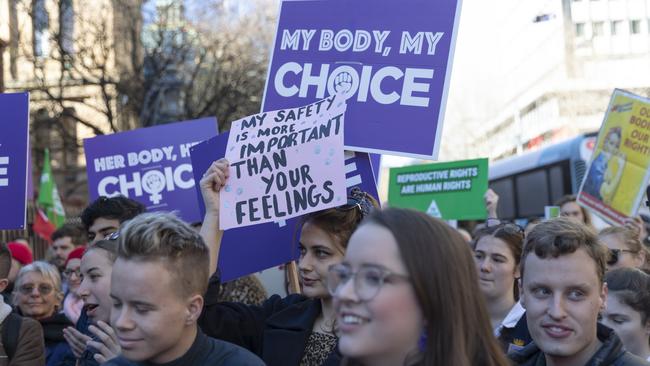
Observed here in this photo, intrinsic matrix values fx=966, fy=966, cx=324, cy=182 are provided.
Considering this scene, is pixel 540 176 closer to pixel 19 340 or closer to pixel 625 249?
pixel 625 249

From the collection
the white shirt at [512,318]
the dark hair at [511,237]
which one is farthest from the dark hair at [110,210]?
the white shirt at [512,318]

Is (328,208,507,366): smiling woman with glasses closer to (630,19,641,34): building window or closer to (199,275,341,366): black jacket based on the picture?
(199,275,341,366): black jacket

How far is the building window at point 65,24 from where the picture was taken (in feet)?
83.8

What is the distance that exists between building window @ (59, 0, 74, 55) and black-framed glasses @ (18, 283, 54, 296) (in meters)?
19.8

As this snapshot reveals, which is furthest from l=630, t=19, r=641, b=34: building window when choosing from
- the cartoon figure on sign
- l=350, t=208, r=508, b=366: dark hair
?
l=350, t=208, r=508, b=366: dark hair

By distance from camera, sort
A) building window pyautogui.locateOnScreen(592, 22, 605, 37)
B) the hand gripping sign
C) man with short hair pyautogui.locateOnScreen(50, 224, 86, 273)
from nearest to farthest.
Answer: the hand gripping sign < man with short hair pyautogui.locateOnScreen(50, 224, 86, 273) < building window pyautogui.locateOnScreen(592, 22, 605, 37)

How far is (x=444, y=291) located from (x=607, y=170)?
23.1ft

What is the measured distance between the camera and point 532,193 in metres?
20.6

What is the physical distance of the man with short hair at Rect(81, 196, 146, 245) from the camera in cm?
562

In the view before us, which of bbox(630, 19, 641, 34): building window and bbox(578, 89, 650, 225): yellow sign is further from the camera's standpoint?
bbox(630, 19, 641, 34): building window

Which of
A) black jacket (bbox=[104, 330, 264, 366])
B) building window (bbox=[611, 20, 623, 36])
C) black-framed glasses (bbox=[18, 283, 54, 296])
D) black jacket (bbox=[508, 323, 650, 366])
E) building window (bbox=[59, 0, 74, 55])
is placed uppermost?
building window (bbox=[611, 20, 623, 36])

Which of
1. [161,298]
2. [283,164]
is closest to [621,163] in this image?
[283,164]

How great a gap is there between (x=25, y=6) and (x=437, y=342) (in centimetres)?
2389

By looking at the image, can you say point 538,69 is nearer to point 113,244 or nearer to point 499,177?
point 499,177
